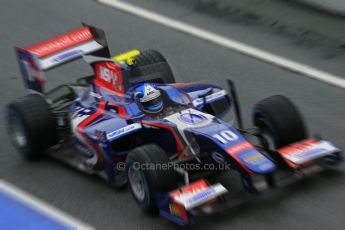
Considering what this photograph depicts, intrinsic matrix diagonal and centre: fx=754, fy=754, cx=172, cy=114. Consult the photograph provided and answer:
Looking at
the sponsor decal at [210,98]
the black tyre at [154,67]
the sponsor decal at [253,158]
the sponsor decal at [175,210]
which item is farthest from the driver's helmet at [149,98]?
the sponsor decal at [175,210]

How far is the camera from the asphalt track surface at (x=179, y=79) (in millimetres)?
6969

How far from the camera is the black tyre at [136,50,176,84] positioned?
342 inches

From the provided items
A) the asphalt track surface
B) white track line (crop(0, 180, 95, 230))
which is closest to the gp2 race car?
the asphalt track surface

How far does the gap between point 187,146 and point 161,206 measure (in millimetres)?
790

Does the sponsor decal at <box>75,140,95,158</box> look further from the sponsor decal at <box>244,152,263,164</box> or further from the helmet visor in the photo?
the sponsor decal at <box>244,152,263,164</box>

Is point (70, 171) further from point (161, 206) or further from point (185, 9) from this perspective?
point (185, 9)

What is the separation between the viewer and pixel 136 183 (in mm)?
7145

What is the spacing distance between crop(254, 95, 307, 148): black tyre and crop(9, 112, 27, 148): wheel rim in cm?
272

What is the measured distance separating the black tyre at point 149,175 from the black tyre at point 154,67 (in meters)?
1.67

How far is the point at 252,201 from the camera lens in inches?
280

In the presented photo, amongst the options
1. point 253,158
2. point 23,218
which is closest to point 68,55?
point 23,218

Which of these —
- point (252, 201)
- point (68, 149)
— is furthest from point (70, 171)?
point (252, 201)

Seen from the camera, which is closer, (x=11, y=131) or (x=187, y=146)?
(x=187, y=146)

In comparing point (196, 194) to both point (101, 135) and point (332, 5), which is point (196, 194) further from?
point (332, 5)
